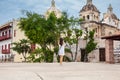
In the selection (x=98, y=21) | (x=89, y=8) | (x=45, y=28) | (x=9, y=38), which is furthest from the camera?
(x=89, y=8)

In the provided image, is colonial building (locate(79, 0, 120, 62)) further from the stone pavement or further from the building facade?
the stone pavement

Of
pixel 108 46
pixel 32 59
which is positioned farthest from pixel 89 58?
pixel 108 46

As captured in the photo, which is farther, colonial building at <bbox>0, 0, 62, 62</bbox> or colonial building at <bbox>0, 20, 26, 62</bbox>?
colonial building at <bbox>0, 20, 26, 62</bbox>

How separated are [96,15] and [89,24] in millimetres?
6428

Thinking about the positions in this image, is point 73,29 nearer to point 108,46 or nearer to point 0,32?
point 108,46

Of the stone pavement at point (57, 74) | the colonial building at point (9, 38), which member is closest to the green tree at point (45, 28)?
the colonial building at point (9, 38)

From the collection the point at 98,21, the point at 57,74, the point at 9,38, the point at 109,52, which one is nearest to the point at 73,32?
the point at 109,52

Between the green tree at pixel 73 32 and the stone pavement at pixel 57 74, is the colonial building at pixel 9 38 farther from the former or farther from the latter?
the stone pavement at pixel 57 74

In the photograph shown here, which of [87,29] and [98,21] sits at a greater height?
[98,21]

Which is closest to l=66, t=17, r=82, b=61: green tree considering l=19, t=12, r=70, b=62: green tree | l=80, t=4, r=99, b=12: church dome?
l=19, t=12, r=70, b=62: green tree

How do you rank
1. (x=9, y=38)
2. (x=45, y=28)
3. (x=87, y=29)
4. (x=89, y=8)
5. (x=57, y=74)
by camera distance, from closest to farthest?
(x=57, y=74) → (x=45, y=28) → (x=9, y=38) → (x=87, y=29) → (x=89, y=8)

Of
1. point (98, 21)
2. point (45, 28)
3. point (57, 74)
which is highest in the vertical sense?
point (98, 21)

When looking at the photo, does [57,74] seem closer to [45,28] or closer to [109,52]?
[109,52]

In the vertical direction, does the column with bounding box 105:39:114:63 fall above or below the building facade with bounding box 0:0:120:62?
below
